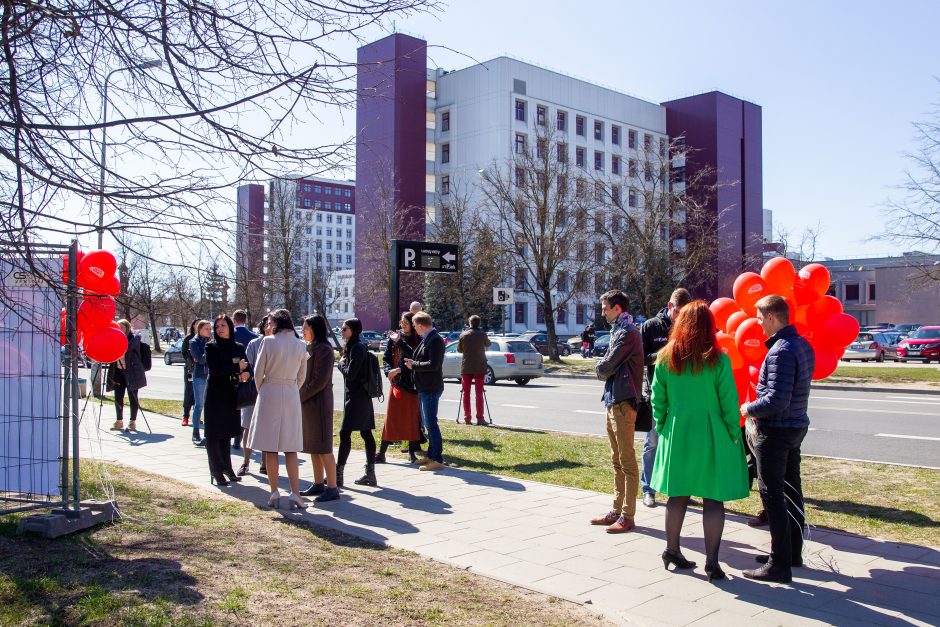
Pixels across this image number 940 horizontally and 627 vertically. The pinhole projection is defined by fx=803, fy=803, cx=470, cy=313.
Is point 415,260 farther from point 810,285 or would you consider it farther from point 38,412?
point 38,412

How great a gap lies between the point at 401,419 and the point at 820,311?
4.81 metres

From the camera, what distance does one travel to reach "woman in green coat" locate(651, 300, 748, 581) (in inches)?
206

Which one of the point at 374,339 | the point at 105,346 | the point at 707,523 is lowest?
the point at 707,523

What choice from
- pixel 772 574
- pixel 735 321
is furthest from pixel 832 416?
pixel 772 574

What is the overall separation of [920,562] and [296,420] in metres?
5.17

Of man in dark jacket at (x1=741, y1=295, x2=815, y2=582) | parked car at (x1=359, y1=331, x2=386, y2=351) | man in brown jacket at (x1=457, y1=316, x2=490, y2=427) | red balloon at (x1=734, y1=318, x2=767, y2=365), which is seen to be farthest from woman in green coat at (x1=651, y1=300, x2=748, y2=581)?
parked car at (x1=359, y1=331, x2=386, y2=351)

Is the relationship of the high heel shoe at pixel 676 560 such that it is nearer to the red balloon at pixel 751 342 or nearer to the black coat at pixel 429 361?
the red balloon at pixel 751 342

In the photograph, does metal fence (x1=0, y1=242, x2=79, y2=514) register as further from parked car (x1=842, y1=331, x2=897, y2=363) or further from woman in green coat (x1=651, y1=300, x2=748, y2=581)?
parked car (x1=842, y1=331, x2=897, y2=363)

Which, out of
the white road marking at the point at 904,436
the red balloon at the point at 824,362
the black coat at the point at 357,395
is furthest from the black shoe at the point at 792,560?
the white road marking at the point at 904,436

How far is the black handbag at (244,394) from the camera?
8.85 m

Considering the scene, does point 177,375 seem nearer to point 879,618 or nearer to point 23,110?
point 23,110

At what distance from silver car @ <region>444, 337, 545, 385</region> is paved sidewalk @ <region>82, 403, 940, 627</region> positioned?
1590 cm

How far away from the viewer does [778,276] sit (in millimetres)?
7742

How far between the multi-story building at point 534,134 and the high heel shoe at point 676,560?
1847 inches
